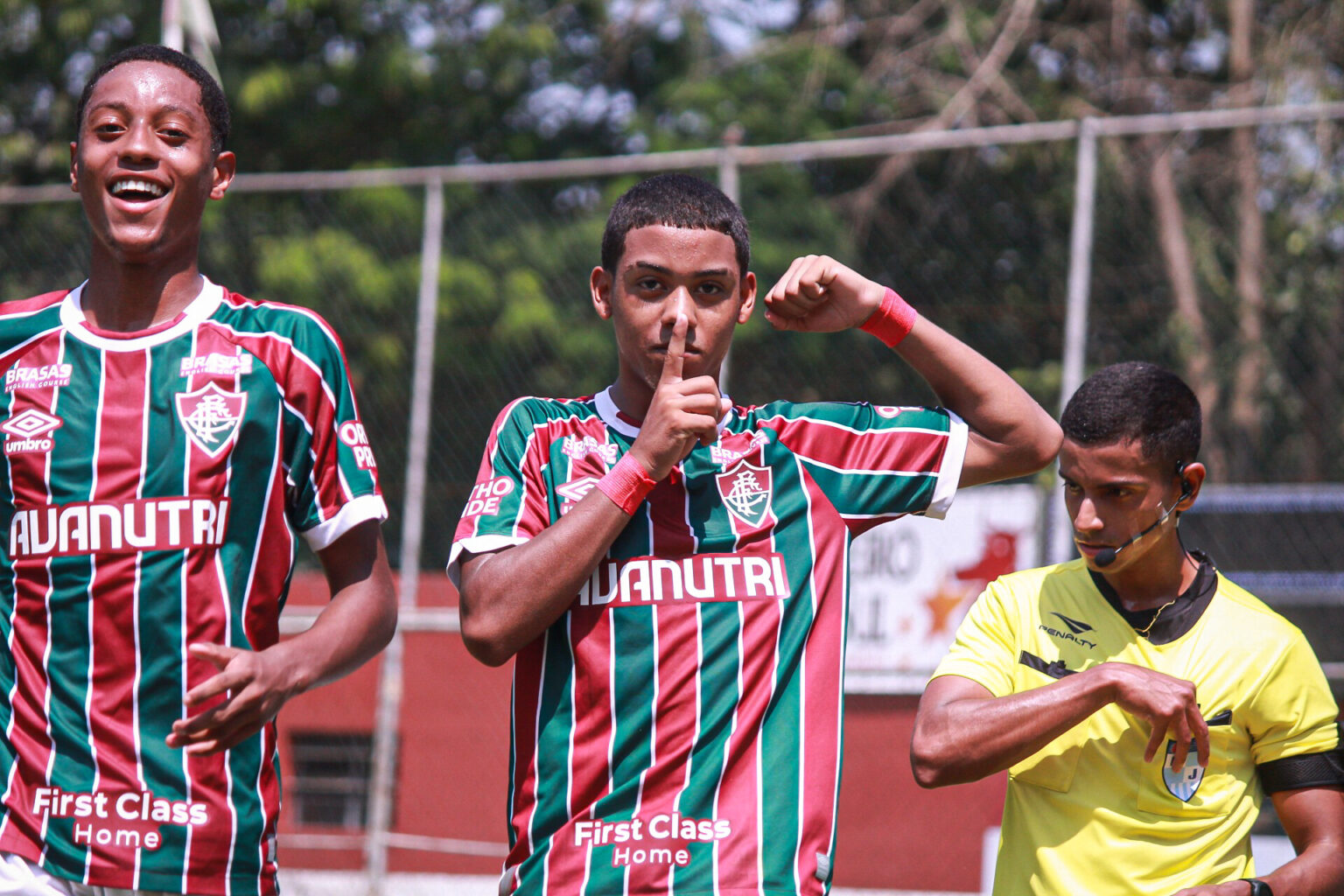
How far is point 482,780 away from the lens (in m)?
6.93

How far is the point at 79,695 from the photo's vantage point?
2.46 meters

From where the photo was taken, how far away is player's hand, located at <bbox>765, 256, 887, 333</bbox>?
2.68 meters

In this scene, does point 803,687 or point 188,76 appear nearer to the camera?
point 803,687

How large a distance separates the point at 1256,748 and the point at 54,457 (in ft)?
7.45

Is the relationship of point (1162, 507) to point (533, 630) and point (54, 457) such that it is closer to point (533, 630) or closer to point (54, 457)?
point (533, 630)

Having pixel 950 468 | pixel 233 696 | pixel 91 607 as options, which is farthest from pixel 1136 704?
pixel 91 607

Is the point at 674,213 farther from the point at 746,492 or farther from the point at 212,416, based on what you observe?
the point at 212,416

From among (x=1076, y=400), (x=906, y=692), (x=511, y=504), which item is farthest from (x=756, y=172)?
(x=511, y=504)

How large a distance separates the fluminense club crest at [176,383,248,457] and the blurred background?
3.74m

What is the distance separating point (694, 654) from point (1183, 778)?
38.5 inches

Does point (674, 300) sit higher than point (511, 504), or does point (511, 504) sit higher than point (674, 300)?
point (674, 300)

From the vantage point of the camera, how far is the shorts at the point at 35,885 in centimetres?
239

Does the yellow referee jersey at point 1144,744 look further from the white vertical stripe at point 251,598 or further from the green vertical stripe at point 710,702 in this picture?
the white vertical stripe at point 251,598

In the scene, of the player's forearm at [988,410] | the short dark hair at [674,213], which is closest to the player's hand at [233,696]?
the short dark hair at [674,213]
